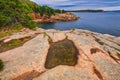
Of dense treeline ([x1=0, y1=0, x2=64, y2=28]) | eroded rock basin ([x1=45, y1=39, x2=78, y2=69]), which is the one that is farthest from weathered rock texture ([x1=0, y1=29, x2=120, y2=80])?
dense treeline ([x1=0, y1=0, x2=64, y2=28])

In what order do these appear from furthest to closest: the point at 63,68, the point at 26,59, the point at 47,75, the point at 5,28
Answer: the point at 5,28, the point at 26,59, the point at 63,68, the point at 47,75

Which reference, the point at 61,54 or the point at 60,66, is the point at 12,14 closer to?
the point at 61,54

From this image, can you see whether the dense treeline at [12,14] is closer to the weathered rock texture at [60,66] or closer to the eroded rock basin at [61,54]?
the weathered rock texture at [60,66]

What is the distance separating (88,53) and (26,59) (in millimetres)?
6058

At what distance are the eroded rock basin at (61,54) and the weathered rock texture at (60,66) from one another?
0.45 meters

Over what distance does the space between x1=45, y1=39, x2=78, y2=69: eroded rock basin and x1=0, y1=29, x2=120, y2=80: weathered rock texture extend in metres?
0.45

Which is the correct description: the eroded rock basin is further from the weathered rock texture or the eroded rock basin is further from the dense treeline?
the dense treeline

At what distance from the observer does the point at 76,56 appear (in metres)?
17.9

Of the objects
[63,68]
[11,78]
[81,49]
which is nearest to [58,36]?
[81,49]

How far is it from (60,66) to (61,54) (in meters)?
2.64

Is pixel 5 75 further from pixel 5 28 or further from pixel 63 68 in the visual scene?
pixel 5 28

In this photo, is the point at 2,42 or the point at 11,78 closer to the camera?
the point at 11,78

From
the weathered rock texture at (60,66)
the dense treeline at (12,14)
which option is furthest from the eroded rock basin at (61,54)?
the dense treeline at (12,14)

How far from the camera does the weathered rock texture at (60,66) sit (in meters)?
14.8
